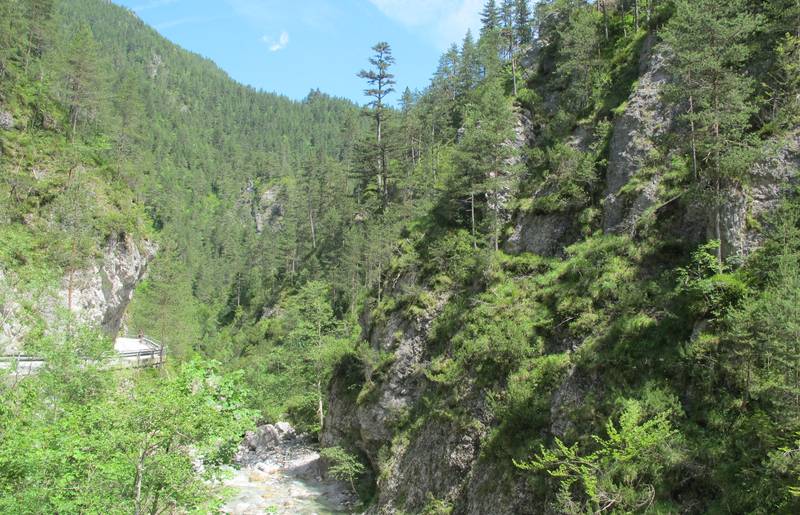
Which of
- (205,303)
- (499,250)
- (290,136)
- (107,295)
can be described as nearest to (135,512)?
(499,250)

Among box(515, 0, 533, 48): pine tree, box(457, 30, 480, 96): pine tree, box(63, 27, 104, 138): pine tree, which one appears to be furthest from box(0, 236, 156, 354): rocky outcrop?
box(515, 0, 533, 48): pine tree

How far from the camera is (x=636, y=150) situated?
2336cm

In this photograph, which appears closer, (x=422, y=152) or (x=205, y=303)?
(x=422, y=152)

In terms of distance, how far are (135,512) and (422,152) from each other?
191ft

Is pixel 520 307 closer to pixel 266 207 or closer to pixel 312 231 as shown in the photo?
pixel 312 231

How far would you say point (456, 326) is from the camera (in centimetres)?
2692

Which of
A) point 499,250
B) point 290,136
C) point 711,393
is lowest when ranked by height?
point 711,393

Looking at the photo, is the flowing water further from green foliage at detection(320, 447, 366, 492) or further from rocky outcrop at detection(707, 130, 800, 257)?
rocky outcrop at detection(707, 130, 800, 257)

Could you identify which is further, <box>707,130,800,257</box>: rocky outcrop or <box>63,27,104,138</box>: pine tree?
<box>63,27,104,138</box>: pine tree

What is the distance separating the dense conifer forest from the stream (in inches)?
80.5

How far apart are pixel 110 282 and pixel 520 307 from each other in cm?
3524

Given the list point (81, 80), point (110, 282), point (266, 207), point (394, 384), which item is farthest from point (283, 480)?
point (266, 207)

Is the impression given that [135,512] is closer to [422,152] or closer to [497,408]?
[497,408]

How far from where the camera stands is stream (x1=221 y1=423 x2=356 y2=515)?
95.5 ft
